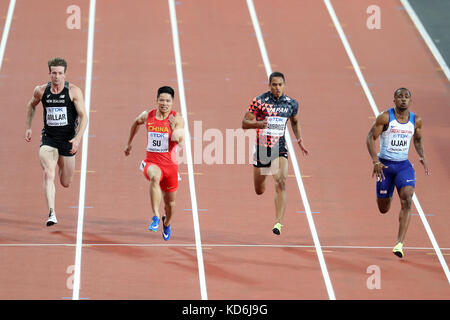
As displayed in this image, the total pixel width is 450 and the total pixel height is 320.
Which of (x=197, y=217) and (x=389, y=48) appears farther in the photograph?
(x=389, y=48)

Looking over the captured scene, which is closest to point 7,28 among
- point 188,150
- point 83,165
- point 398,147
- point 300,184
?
point 83,165

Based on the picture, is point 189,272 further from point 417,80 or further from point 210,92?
point 417,80

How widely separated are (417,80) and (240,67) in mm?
3220

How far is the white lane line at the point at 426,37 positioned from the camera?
19406 millimetres

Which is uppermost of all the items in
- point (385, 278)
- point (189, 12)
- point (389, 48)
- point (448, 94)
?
point (189, 12)

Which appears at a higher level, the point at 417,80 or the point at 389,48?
the point at 389,48

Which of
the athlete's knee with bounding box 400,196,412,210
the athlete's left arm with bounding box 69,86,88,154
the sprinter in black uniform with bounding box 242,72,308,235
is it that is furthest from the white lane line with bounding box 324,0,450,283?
the athlete's left arm with bounding box 69,86,88,154

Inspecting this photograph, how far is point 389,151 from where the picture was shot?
12.0 metres

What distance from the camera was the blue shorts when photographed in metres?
11.9

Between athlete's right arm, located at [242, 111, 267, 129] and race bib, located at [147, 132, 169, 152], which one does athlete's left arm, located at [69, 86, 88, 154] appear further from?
athlete's right arm, located at [242, 111, 267, 129]

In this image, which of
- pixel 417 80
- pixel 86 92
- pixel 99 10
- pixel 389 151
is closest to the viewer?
pixel 389 151

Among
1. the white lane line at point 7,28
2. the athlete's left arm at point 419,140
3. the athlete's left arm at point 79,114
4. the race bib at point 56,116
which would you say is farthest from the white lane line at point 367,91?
the white lane line at point 7,28

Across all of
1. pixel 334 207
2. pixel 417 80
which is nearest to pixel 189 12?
pixel 417 80

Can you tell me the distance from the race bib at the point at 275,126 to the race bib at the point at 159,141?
3.97ft
